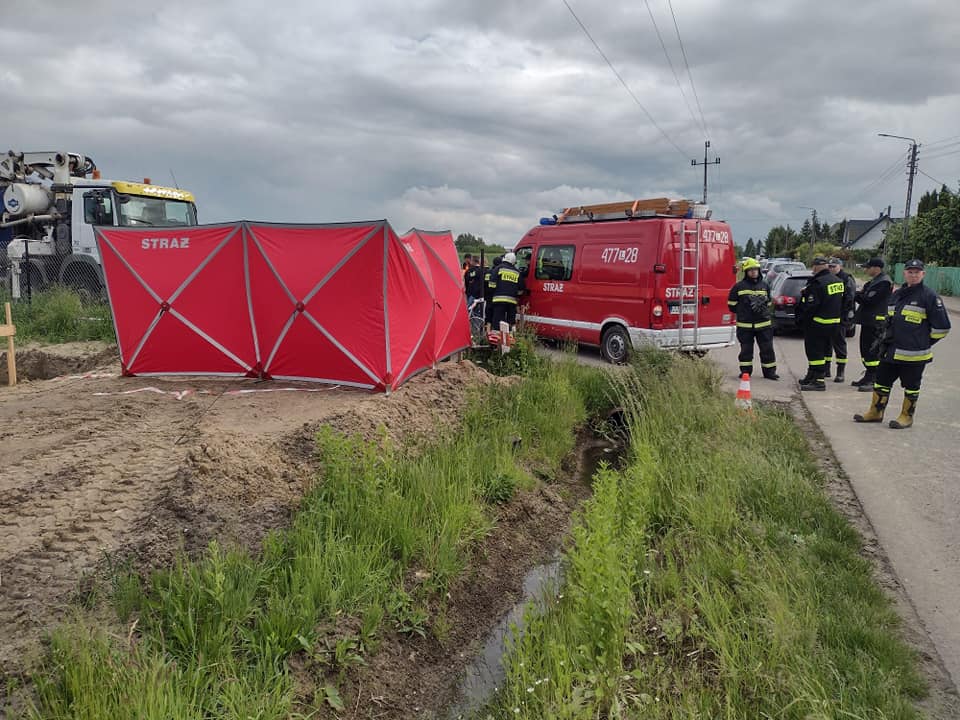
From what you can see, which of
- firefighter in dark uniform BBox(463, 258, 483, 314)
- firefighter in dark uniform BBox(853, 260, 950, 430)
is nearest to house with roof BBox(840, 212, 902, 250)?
firefighter in dark uniform BBox(463, 258, 483, 314)

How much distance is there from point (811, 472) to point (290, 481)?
4.20 m

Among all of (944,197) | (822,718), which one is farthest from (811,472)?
(944,197)

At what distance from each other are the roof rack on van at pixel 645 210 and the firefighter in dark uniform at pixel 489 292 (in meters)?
2.16

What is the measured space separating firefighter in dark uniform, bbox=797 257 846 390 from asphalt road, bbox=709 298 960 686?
0.94 ft

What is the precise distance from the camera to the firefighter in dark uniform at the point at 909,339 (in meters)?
6.91

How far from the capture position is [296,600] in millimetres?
3455

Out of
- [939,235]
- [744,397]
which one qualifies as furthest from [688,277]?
[939,235]

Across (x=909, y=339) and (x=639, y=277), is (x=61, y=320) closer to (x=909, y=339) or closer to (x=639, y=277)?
(x=639, y=277)

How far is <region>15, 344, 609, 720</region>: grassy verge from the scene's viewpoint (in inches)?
108

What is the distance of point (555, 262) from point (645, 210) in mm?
1905

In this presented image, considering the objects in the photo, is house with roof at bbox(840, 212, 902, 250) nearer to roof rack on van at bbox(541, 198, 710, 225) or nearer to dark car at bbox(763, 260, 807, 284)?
dark car at bbox(763, 260, 807, 284)

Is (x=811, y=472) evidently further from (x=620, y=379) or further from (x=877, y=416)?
(x=620, y=379)

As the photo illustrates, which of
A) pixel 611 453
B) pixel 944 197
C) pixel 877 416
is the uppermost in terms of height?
pixel 944 197

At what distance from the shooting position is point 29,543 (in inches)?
148
